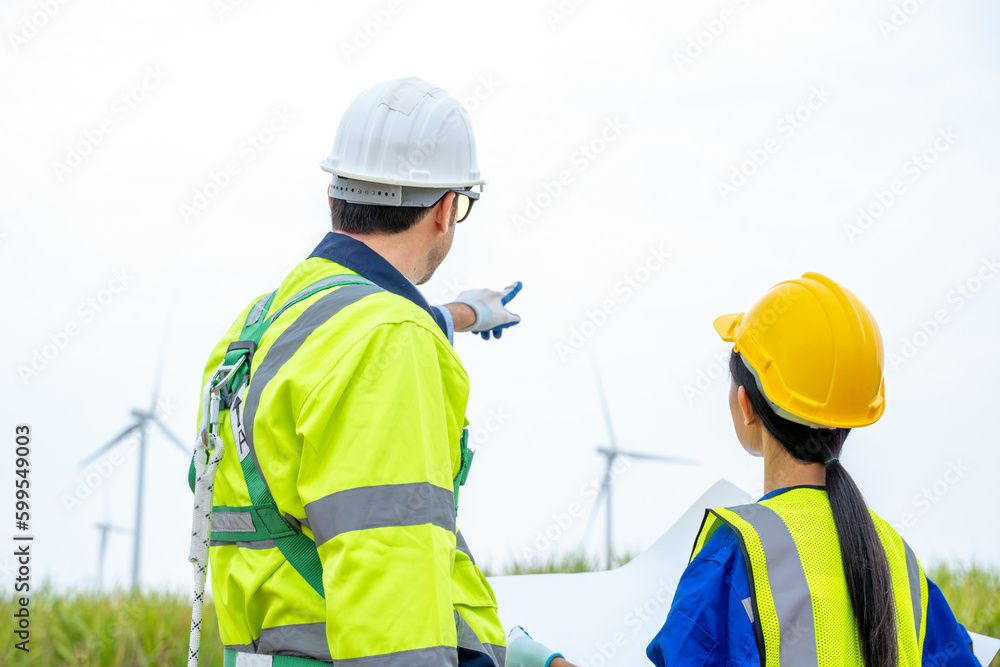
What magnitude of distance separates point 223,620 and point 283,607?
35 centimetres

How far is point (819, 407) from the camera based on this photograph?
2.64 meters

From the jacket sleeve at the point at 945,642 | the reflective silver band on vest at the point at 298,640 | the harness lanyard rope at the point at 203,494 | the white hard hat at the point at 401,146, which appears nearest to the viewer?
the reflective silver band on vest at the point at 298,640

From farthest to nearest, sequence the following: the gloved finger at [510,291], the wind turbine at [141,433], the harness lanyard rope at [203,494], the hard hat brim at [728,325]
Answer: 1. the wind turbine at [141,433]
2. the gloved finger at [510,291]
3. the hard hat brim at [728,325]
4. the harness lanyard rope at [203,494]

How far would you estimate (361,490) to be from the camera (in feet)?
6.00

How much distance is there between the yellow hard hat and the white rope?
1.71m

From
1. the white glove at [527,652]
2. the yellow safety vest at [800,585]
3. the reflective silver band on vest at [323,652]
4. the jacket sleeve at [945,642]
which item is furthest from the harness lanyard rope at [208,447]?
the jacket sleeve at [945,642]

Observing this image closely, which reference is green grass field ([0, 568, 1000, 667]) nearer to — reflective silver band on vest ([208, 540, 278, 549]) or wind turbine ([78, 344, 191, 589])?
wind turbine ([78, 344, 191, 589])

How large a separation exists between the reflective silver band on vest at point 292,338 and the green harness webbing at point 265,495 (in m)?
0.04

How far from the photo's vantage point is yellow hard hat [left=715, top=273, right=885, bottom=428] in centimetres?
265

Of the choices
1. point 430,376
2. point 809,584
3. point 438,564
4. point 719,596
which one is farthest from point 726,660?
point 430,376

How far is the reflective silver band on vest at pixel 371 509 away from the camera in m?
1.82

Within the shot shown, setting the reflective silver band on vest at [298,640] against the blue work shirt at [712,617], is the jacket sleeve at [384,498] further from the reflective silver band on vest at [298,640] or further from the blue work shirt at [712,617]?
the blue work shirt at [712,617]

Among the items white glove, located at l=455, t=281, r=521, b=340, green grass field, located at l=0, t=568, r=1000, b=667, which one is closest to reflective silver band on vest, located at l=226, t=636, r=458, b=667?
white glove, located at l=455, t=281, r=521, b=340

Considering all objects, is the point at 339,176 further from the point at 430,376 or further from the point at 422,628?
the point at 422,628
